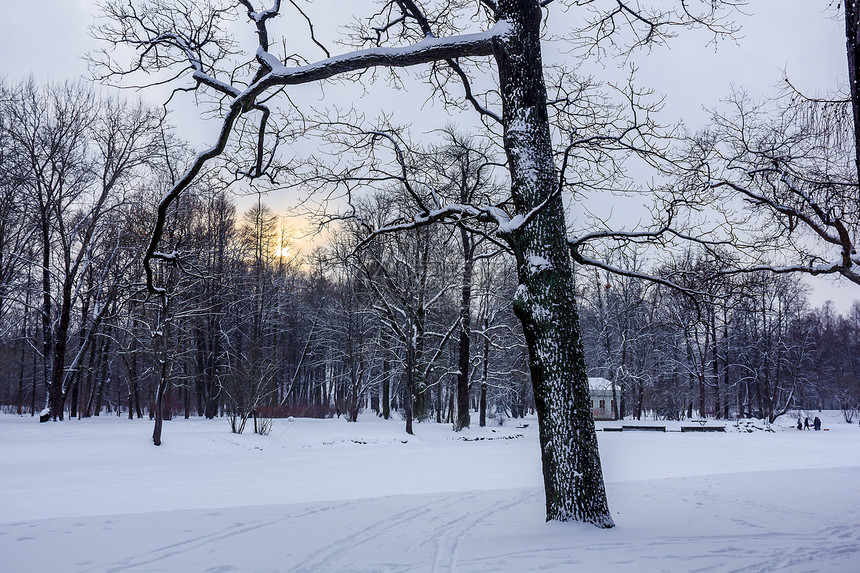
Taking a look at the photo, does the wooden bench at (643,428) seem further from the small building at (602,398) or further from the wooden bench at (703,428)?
the small building at (602,398)

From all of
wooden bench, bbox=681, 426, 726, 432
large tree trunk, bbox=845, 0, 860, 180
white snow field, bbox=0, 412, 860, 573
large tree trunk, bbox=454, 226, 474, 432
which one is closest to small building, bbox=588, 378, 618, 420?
wooden bench, bbox=681, 426, 726, 432

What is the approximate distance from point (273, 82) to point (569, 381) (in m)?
4.42

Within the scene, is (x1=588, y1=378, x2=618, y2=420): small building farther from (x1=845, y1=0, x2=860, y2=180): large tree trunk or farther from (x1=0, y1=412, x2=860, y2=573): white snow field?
(x1=845, y1=0, x2=860, y2=180): large tree trunk

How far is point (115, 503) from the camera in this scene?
27.8 ft

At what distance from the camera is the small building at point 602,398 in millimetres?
50844

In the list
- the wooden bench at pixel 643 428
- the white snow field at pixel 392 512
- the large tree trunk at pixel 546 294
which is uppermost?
the large tree trunk at pixel 546 294

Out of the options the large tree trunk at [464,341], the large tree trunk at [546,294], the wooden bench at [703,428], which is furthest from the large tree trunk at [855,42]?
the wooden bench at [703,428]

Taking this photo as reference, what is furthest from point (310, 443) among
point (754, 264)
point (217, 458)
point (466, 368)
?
point (754, 264)

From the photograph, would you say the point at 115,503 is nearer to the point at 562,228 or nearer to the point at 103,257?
the point at 562,228

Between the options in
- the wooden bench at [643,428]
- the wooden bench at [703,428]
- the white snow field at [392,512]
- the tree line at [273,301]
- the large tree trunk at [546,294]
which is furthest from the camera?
the wooden bench at [643,428]

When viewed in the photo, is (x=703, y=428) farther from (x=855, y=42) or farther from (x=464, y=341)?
(x=855, y=42)

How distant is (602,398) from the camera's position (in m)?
53.7

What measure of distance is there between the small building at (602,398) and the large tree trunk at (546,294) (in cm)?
4651

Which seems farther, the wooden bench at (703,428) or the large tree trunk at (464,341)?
the wooden bench at (703,428)
